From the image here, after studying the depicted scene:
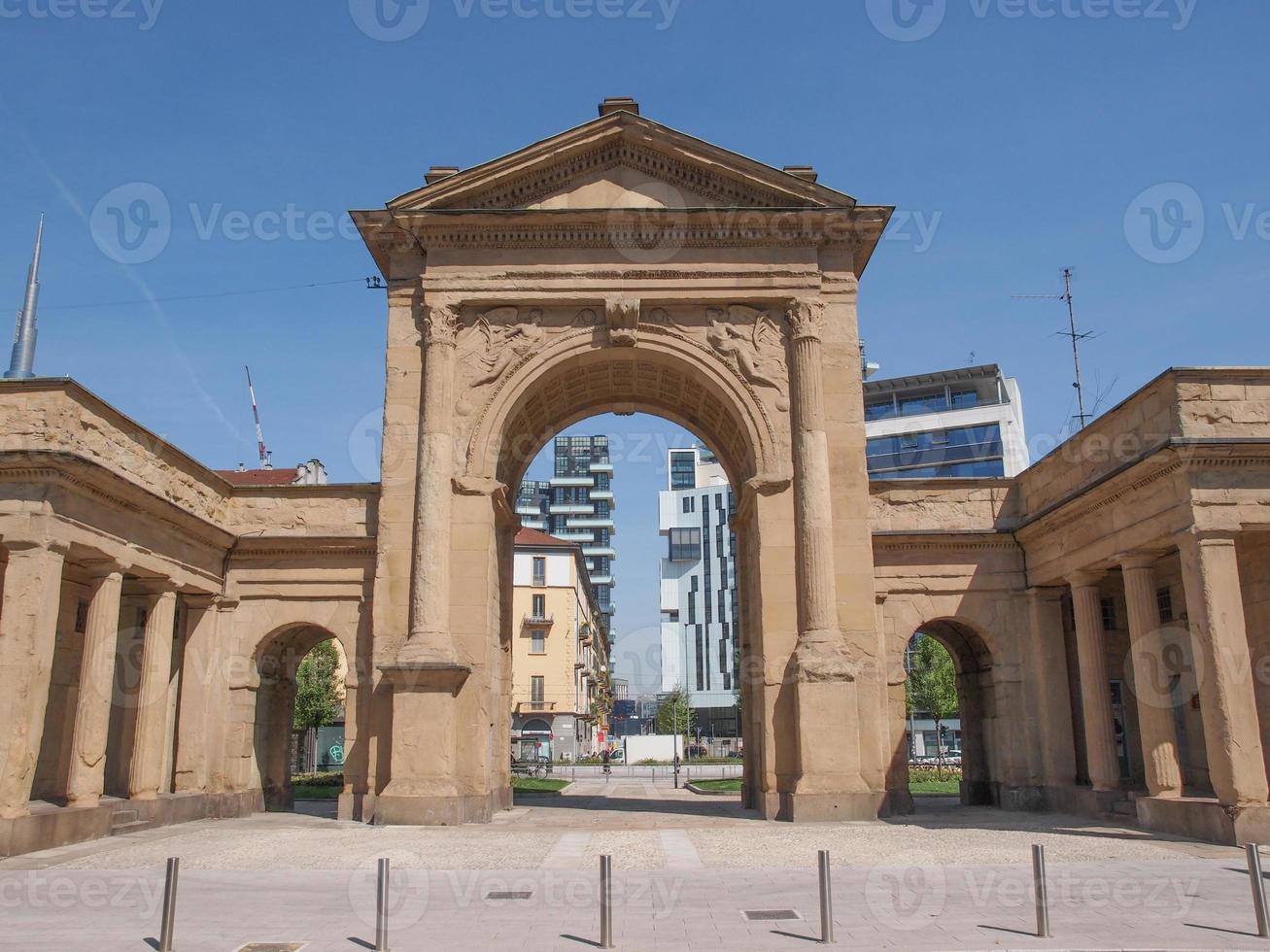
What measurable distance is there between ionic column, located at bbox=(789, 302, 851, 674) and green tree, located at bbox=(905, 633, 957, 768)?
3746cm

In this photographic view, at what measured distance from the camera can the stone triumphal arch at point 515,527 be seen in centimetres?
2089

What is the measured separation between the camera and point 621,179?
2430 centimetres

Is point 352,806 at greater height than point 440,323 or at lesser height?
lesser

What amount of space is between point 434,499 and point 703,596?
361 ft

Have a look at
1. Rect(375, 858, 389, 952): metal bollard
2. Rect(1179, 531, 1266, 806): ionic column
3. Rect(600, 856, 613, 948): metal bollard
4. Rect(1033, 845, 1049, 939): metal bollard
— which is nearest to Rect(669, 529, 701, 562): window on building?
Rect(1179, 531, 1266, 806): ionic column

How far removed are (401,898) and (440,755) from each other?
29.0 ft

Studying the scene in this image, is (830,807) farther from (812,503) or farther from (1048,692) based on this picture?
(1048,692)

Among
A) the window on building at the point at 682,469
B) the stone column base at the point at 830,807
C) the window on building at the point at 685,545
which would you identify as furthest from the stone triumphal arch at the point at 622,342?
the window on building at the point at 682,469

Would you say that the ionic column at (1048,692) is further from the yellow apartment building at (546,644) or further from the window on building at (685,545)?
the window on building at (685,545)

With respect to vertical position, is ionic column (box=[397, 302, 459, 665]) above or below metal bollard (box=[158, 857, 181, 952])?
above

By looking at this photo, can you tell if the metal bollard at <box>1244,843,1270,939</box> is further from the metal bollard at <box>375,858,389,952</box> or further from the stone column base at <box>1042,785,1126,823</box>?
the stone column base at <box>1042,785,1126,823</box>

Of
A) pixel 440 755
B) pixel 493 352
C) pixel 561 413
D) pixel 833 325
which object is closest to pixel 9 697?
pixel 440 755

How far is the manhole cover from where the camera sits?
1121 centimetres

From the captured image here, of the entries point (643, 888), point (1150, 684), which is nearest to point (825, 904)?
point (643, 888)
